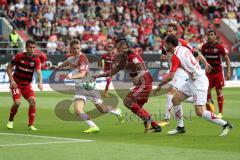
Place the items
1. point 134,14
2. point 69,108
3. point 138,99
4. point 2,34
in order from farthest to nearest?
1. point 134,14
2. point 2,34
3. point 69,108
4. point 138,99

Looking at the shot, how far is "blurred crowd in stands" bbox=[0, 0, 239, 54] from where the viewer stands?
41.5m

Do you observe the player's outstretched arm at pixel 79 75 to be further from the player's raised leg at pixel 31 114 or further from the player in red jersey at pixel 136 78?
the player's raised leg at pixel 31 114

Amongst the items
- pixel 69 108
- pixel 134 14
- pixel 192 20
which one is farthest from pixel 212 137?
pixel 192 20

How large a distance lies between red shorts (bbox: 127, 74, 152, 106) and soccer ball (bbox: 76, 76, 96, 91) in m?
0.93

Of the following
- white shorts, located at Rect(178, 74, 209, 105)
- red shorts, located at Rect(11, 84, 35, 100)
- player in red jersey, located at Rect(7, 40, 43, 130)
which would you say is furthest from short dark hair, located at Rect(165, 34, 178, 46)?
red shorts, located at Rect(11, 84, 35, 100)

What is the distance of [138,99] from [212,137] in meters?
2.24

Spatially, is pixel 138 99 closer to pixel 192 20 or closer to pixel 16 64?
pixel 16 64

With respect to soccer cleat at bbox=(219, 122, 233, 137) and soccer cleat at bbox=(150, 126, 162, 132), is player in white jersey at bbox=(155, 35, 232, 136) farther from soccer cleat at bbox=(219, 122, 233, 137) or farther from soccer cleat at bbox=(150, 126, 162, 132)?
soccer cleat at bbox=(150, 126, 162, 132)

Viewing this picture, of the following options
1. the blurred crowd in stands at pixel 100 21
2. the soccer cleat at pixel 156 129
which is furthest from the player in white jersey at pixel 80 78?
the blurred crowd in stands at pixel 100 21

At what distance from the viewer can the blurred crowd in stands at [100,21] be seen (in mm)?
41500

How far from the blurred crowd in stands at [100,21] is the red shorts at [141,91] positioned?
22.7 metres

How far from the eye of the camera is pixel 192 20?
50406mm

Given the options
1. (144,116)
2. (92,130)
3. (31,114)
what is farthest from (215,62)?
(31,114)

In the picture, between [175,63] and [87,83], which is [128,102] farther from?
[175,63]
